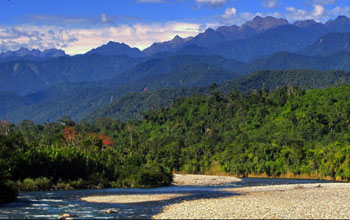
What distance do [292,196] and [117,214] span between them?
26955mm

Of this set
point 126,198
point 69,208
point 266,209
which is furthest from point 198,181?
point 266,209

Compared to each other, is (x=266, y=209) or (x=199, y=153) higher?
(x=199, y=153)

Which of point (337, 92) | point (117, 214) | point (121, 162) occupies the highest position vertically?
point (337, 92)

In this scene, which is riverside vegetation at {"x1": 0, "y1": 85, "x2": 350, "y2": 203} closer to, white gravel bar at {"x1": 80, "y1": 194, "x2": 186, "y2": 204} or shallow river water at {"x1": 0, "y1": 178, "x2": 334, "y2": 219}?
shallow river water at {"x1": 0, "y1": 178, "x2": 334, "y2": 219}

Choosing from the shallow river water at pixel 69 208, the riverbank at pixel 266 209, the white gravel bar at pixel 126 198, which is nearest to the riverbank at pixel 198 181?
the white gravel bar at pixel 126 198

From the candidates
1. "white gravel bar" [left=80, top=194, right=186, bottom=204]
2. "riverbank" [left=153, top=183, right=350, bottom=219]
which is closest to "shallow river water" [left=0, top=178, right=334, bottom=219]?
"white gravel bar" [left=80, top=194, right=186, bottom=204]

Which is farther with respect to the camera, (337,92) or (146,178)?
(337,92)

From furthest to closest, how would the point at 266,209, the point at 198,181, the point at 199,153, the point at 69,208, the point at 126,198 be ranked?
the point at 199,153 → the point at 198,181 → the point at 126,198 → the point at 69,208 → the point at 266,209

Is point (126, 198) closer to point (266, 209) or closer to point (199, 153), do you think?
point (266, 209)

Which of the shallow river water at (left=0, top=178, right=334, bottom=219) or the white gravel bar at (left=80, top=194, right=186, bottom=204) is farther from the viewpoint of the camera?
the white gravel bar at (left=80, top=194, right=186, bottom=204)

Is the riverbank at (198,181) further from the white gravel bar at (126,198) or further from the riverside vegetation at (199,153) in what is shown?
the white gravel bar at (126,198)

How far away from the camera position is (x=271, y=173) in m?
144

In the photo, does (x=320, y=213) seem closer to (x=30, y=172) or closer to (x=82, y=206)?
(x=82, y=206)

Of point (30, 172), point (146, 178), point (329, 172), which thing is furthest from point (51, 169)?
point (329, 172)
